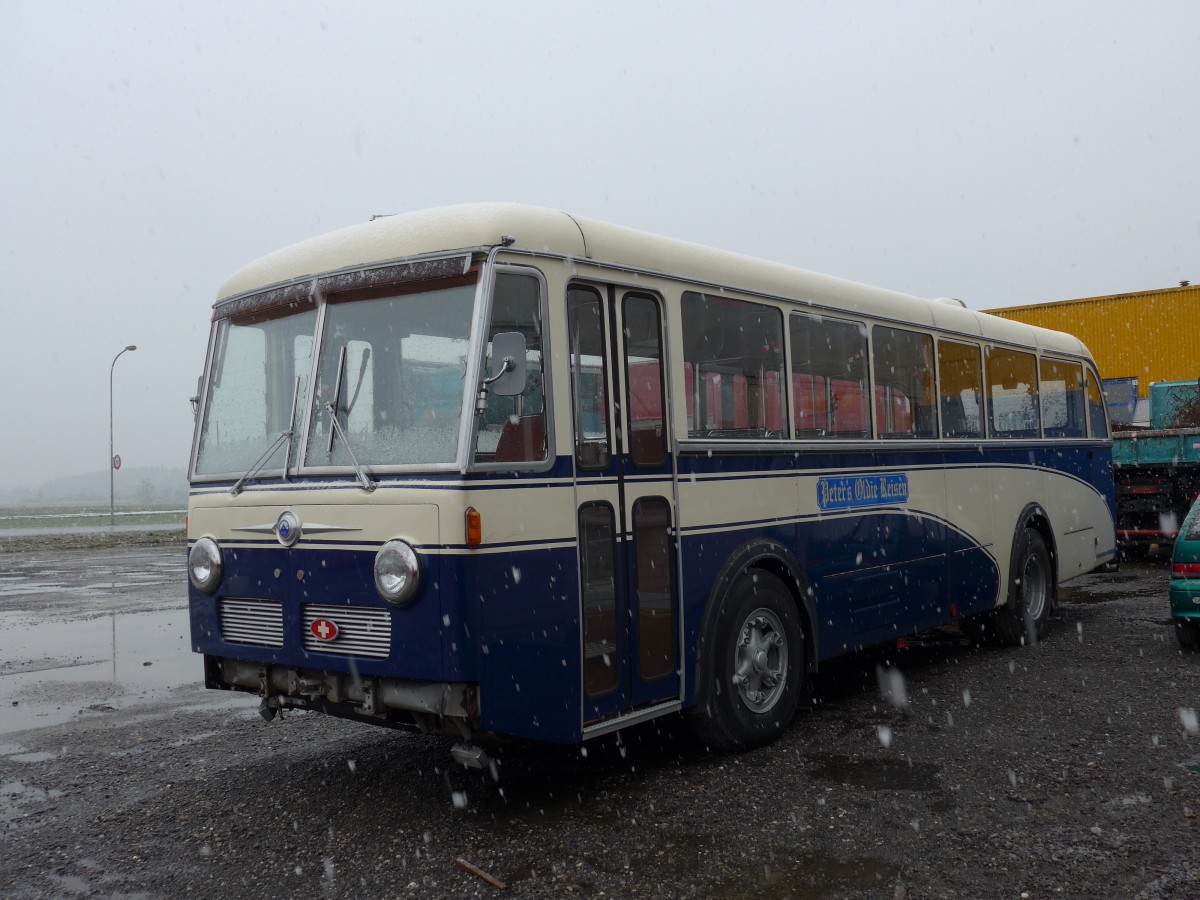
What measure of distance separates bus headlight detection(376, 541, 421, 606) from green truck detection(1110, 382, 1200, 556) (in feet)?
46.5

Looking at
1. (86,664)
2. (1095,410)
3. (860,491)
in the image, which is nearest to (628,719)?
(860,491)

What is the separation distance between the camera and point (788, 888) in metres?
4.33

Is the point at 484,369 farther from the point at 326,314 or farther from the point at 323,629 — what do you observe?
the point at 323,629

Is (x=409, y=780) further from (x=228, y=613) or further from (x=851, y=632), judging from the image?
(x=851, y=632)

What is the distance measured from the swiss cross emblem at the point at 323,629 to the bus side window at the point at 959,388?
18.1ft

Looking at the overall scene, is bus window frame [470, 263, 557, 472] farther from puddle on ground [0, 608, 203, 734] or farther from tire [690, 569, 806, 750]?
puddle on ground [0, 608, 203, 734]

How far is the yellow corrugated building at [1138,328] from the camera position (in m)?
26.3

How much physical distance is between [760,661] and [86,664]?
7069 mm

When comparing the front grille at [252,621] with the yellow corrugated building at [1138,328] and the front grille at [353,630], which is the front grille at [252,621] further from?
the yellow corrugated building at [1138,328]

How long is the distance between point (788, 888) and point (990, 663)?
17.8ft

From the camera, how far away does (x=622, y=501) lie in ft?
18.1

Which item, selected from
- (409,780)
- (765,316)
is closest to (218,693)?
(409,780)

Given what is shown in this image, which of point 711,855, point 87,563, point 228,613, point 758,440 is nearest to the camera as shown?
point 711,855

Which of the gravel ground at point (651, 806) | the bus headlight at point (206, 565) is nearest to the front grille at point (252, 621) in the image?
the bus headlight at point (206, 565)
